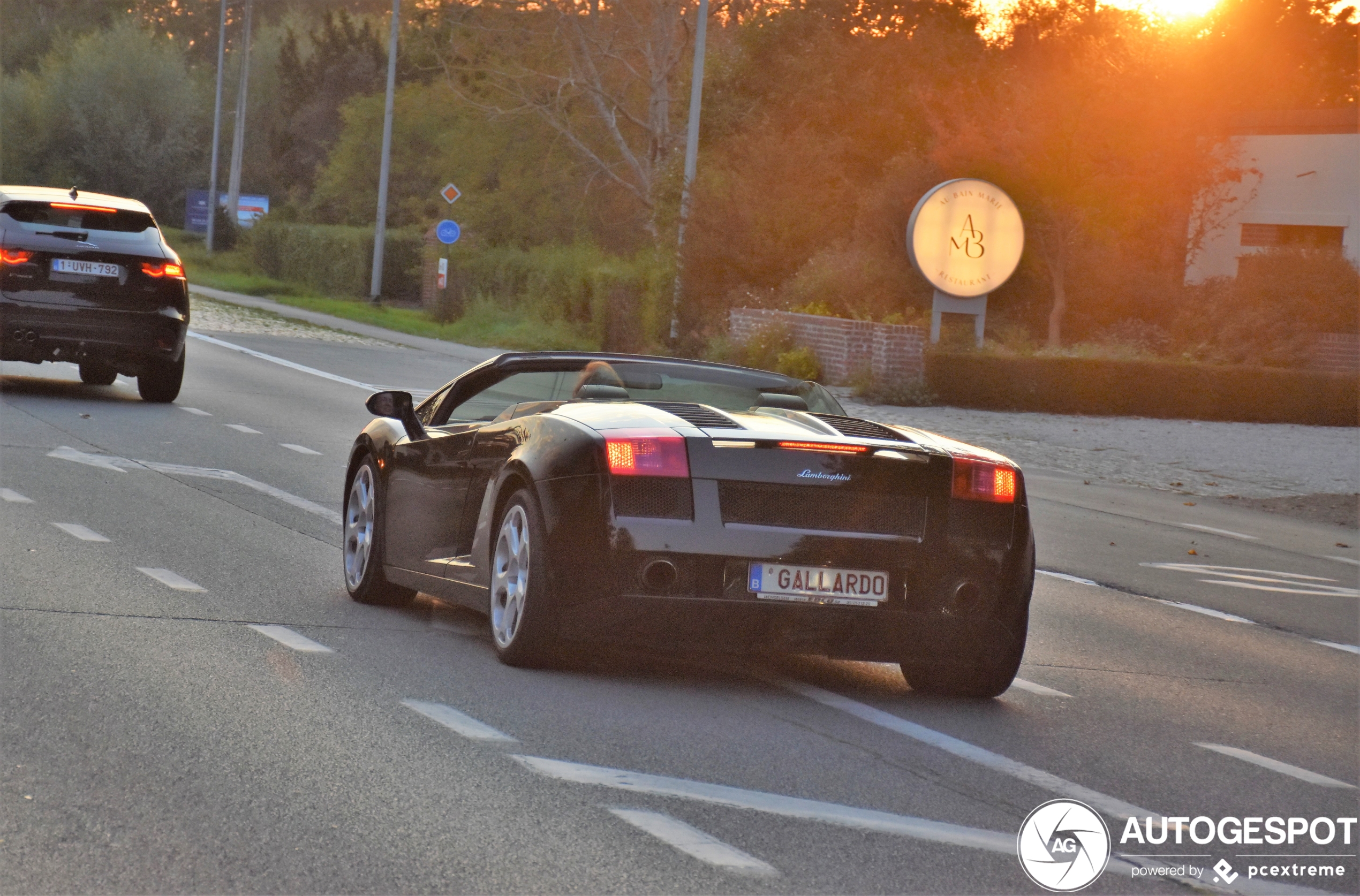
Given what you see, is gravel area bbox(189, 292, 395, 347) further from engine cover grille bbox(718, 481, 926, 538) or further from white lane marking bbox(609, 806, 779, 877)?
white lane marking bbox(609, 806, 779, 877)

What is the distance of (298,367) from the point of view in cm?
2602

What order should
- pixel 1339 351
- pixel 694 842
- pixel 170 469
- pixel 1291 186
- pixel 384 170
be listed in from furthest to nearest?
1. pixel 384 170
2. pixel 1291 186
3. pixel 1339 351
4. pixel 170 469
5. pixel 694 842

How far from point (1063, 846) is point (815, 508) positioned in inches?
69.3

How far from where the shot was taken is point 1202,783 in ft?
19.1

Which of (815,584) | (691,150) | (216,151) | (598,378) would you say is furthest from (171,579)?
(216,151)

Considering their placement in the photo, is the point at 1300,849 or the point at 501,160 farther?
the point at 501,160

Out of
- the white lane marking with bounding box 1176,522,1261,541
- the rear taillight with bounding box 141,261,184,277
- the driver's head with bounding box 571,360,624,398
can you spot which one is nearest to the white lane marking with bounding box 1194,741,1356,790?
the driver's head with bounding box 571,360,624,398

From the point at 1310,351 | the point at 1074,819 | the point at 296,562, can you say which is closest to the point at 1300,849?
the point at 1074,819

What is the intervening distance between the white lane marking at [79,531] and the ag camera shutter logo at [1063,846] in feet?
19.1

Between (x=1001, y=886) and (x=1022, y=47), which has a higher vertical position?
(x=1022, y=47)

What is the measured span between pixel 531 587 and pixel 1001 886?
2438 millimetres

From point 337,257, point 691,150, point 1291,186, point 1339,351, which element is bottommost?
point 1339,351

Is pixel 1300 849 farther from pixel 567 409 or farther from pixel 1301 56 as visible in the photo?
pixel 1301 56

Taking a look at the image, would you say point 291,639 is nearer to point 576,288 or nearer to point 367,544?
point 367,544
